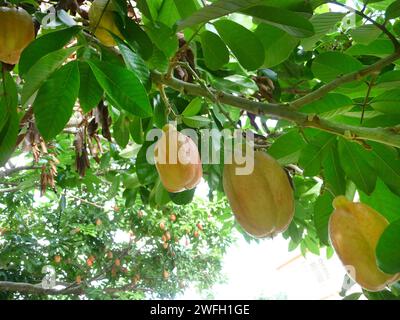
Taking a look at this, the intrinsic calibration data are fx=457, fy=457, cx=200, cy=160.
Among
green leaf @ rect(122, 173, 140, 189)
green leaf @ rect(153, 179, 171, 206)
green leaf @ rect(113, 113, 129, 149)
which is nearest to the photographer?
green leaf @ rect(113, 113, 129, 149)

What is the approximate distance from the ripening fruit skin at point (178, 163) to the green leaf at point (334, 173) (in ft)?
0.77

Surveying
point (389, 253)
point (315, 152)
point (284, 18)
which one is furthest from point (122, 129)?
point (389, 253)

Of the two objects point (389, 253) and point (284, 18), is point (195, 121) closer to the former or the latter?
point (284, 18)

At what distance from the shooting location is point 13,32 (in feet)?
2.34

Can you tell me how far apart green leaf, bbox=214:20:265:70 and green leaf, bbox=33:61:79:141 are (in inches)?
9.8

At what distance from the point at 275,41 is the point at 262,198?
11.8 inches

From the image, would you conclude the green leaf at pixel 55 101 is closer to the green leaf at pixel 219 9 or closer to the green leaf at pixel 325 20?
the green leaf at pixel 219 9

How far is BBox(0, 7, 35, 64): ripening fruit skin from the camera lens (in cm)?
70

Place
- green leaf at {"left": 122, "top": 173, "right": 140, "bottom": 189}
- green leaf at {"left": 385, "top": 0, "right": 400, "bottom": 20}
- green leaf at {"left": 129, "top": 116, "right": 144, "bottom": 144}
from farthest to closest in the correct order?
green leaf at {"left": 122, "top": 173, "right": 140, "bottom": 189} → green leaf at {"left": 129, "top": 116, "right": 144, "bottom": 144} → green leaf at {"left": 385, "top": 0, "right": 400, "bottom": 20}

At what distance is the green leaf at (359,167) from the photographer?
0.76m

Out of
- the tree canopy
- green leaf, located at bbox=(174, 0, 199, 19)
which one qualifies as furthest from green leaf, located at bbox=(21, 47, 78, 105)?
green leaf, located at bbox=(174, 0, 199, 19)

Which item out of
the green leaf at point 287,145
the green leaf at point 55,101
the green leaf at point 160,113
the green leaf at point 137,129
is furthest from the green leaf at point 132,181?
the green leaf at point 55,101

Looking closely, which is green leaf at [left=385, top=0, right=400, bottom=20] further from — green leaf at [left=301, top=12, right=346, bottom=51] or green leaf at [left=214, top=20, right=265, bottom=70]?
green leaf at [left=214, top=20, right=265, bottom=70]

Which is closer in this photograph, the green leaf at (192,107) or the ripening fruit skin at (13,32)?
the ripening fruit skin at (13,32)
